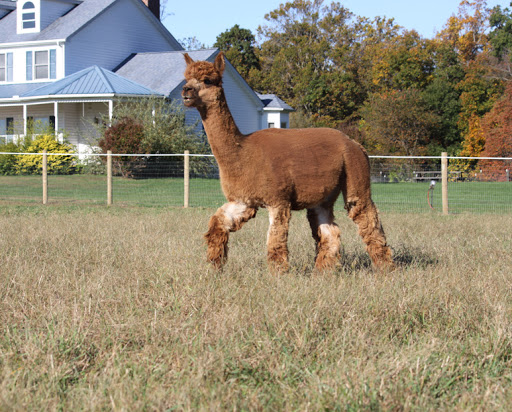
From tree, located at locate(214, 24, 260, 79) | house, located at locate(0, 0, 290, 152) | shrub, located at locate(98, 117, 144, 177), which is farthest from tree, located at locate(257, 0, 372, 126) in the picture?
shrub, located at locate(98, 117, 144, 177)

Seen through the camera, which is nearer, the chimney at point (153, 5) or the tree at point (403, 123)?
the chimney at point (153, 5)

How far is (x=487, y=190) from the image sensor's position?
23.1 meters

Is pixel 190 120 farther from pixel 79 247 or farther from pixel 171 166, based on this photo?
pixel 79 247

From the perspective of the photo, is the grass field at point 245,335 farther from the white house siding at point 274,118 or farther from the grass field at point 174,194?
the white house siding at point 274,118

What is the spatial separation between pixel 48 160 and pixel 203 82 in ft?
71.8

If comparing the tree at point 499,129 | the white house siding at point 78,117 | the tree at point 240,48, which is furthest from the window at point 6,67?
the tree at point 499,129

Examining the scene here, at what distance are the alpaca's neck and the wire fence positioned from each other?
9.79 metres

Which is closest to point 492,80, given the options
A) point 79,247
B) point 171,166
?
point 171,166

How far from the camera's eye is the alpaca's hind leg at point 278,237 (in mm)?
6031

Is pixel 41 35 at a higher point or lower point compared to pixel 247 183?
higher

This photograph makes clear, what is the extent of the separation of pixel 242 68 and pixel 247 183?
4771 cm

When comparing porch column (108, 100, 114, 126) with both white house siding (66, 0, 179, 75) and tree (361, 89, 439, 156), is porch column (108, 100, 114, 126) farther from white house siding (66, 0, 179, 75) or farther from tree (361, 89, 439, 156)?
tree (361, 89, 439, 156)

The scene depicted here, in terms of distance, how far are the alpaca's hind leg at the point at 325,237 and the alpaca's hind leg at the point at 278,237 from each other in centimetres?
64

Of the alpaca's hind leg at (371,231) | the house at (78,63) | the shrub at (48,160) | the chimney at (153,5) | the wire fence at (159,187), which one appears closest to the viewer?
the alpaca's hind leg at (371,231)
